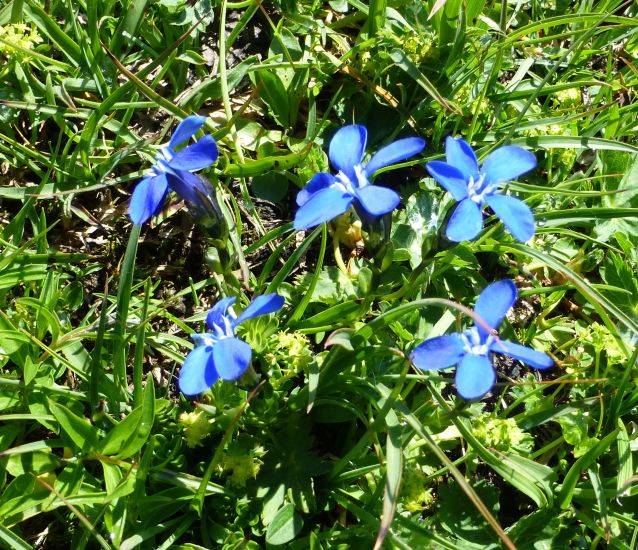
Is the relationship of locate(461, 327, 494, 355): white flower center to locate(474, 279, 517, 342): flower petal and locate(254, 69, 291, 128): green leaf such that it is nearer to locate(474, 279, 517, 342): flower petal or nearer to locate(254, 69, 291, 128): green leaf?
locate(474, 279, 517, 342): flower petal

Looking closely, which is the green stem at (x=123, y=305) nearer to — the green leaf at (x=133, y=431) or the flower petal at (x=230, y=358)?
the green leaf at (x=133, y=431)

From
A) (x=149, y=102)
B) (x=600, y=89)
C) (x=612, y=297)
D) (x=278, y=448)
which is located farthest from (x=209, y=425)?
(x=600, y=89)

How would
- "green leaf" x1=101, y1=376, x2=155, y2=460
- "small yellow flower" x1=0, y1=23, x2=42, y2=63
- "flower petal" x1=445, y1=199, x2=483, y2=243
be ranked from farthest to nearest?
"small yellow flower" x1=0, y1=23, x2=42, y2=63 → "green leaf" x1=101, y1=376, x2=155, y2=460 → "flower petal" x1=445, y1=199, x2=483, y2=243

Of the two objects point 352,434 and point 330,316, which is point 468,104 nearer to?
point 330,316

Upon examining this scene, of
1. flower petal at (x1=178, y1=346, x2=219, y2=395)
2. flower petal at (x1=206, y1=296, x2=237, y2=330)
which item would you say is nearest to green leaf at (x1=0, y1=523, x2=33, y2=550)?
flower petal at (x1=178, y1=346, x2=219, y2=395)

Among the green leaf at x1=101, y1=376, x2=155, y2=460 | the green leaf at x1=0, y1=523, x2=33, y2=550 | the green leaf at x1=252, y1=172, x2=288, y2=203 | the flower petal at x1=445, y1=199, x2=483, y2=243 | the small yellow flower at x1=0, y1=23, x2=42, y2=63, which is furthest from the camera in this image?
the green leaf at x1=252, y1=172, x2=288, y2=203

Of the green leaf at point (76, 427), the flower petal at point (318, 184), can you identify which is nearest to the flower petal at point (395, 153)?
the flower petal at point (318, 184)
